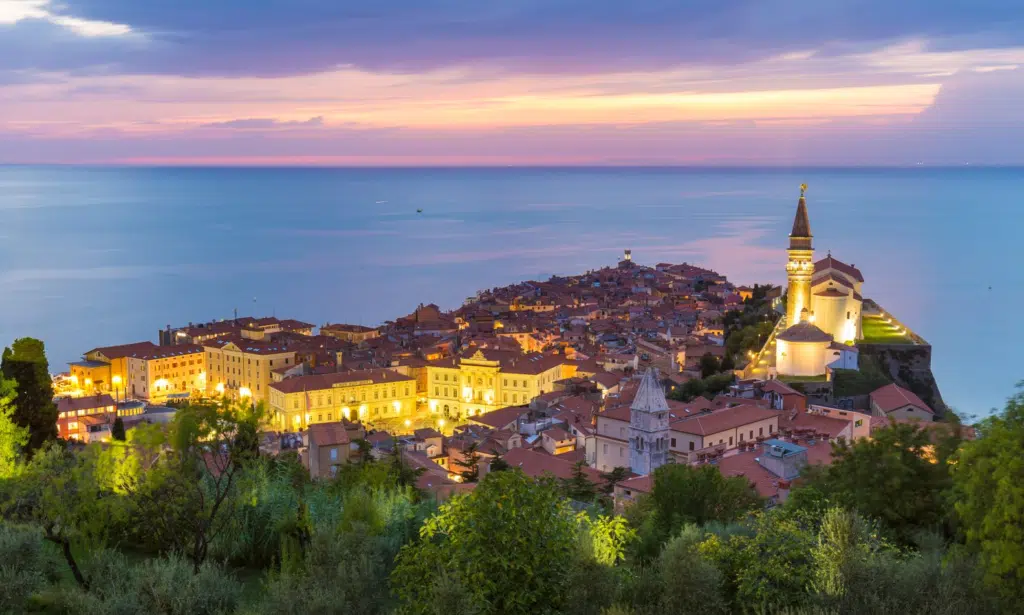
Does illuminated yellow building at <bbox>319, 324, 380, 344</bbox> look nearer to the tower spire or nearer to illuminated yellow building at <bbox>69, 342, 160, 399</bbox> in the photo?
illuminated yellow building at <bbox>69, 342, 160, 399</bbox>

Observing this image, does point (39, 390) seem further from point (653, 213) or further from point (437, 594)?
point (653, 213)

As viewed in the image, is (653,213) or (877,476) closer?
(877,476)

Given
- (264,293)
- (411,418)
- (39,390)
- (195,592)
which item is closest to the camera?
(195,592)

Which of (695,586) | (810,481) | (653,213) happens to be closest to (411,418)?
(810,481)

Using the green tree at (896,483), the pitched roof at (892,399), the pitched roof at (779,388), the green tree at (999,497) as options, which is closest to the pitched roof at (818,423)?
the pitched roof at (779,388)

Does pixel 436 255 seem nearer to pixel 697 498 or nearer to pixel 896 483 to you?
pixel 697 498
